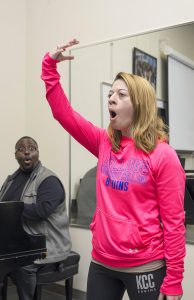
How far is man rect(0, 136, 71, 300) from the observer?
7.98 feet

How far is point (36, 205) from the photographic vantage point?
2.46m

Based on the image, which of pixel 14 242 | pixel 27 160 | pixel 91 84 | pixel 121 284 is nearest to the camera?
pixel 121 284

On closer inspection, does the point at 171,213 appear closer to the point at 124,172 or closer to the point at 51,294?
the point at 124,172

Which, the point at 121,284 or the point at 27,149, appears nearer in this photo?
the point at 121,284

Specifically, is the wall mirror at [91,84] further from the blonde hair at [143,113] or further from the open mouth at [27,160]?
the blonde hair at [143,113]

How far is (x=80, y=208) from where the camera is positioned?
3.00 m

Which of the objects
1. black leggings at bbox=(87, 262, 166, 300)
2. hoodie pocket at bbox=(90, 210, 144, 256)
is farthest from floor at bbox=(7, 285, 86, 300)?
hoodie pocket at bbox=(90, 210, 144, 256)

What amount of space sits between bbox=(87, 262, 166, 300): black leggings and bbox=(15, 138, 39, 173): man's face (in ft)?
4.44

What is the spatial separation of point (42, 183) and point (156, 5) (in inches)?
56.7

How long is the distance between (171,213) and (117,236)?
20 centimetres

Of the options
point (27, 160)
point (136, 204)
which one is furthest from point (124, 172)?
point (27, 160)

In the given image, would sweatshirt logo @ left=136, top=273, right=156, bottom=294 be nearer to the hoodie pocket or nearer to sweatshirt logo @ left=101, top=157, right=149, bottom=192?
the hoodie pocket

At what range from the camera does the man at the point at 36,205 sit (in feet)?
7.98

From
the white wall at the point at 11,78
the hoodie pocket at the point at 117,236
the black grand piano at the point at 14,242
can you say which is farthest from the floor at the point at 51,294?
the hoodie pocket at the point at 117,236
